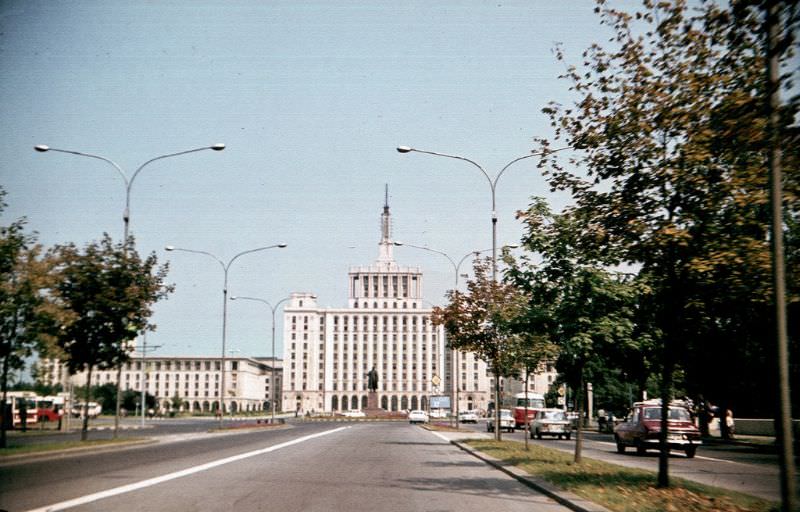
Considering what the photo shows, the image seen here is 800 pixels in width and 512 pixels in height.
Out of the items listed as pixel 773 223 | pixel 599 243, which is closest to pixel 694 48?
pixel 599 243

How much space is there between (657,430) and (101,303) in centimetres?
2075

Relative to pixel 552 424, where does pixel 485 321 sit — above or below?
above

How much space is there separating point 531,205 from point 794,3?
12730 millimetres

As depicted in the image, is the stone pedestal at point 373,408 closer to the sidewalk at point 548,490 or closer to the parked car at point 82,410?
the parked car at point 82,410

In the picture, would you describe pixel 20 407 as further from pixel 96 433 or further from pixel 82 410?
pixel 82 410

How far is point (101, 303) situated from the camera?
101 feet

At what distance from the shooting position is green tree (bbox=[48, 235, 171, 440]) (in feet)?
101

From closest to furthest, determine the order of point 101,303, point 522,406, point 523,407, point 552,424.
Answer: point 101,303 < point 552,424 < point 523,407 < point 522,406

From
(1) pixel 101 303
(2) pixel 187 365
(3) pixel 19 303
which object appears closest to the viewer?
(3) pixel 19 303

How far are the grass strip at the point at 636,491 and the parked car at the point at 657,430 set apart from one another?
8.35m

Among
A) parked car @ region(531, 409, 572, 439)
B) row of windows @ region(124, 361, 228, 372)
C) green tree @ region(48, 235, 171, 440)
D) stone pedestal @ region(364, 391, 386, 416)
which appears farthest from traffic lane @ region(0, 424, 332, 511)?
row of windows @ region(124, 361, 228, 372)

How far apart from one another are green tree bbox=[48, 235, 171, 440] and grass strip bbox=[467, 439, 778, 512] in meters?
18.4

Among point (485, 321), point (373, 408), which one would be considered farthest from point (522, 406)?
point (373, 408)

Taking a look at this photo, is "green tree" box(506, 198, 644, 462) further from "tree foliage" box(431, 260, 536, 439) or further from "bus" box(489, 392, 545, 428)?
"bus" box(489, 392, 545, 428)
